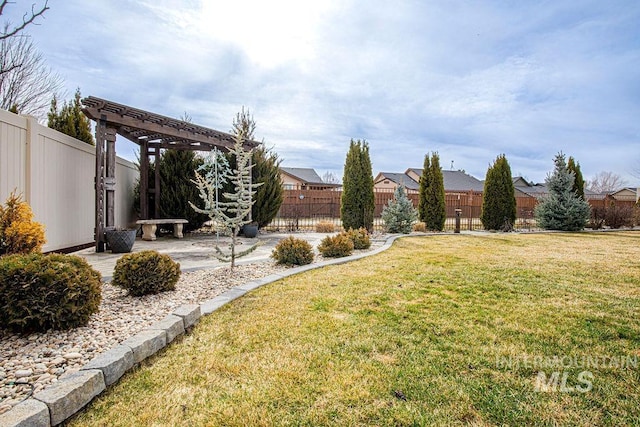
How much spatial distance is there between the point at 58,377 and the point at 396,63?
353 inches

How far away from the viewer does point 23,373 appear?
181cm

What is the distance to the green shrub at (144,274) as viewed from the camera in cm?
324

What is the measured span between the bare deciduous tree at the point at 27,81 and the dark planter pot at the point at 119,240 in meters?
8.64

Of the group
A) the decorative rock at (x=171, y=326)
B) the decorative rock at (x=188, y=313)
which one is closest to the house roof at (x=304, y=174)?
the decorative rock at (x=188, y=313)

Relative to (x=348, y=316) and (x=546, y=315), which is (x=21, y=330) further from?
(x=546, y=315)

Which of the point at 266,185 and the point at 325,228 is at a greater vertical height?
the point at 266,185

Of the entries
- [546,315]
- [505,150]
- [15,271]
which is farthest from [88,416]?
[505,150]

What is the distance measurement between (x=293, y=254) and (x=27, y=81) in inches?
524

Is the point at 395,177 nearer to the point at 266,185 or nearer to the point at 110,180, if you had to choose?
the point at 266,185

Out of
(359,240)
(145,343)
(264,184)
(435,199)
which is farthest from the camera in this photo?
(435,199)

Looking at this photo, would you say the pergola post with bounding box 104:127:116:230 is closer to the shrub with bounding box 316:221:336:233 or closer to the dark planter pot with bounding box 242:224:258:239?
the dark planter pot with bounding box 242:224:258:239

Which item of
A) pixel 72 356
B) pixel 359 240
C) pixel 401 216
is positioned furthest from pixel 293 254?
pixel 401 216

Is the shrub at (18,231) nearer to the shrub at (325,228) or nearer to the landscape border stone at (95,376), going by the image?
the landscape border stone at (95,376)

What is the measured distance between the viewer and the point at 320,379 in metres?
1.92
